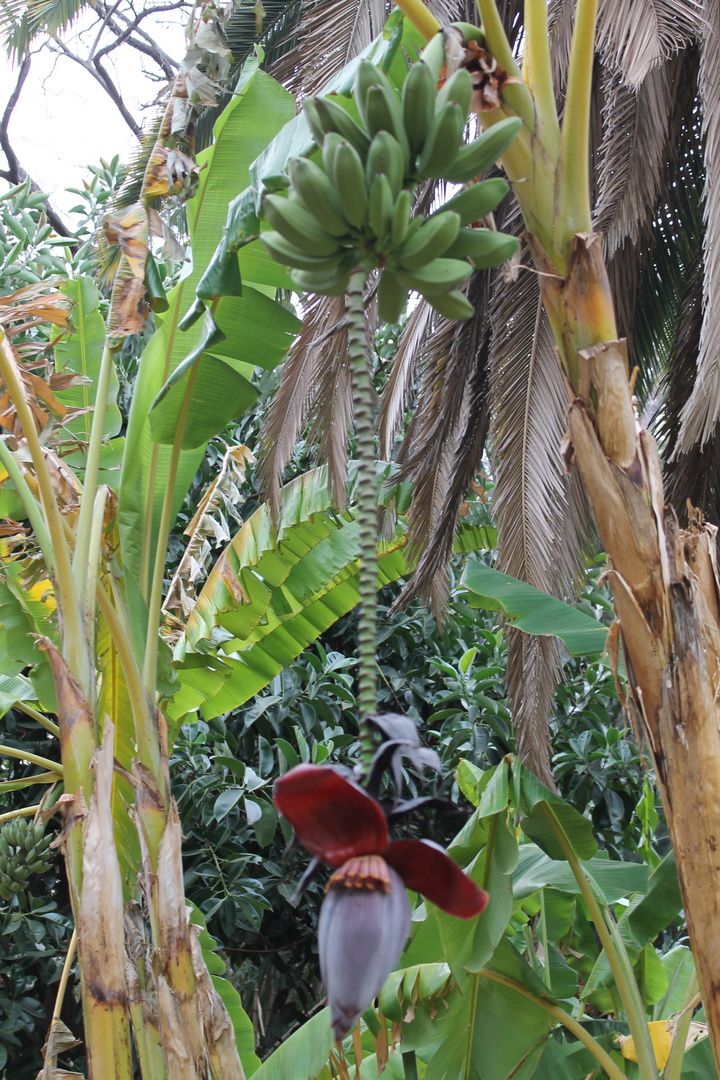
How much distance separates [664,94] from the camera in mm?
2748

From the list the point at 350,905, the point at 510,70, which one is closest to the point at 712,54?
the point at 510,70

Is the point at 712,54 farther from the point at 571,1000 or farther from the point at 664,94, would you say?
the point at 571,1000

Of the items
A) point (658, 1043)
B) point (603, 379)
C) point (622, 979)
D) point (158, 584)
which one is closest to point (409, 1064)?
point (622, 979)

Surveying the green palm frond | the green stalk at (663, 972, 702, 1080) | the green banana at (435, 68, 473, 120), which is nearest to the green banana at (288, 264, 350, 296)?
the green banana at (435, 68, 473, 120)

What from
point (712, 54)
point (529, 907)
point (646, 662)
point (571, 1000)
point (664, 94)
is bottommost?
point (571, 1000)

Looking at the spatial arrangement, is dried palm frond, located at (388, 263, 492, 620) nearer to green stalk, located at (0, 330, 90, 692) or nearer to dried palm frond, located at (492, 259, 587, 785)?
dried palm frond, located at (492, 259, 587, 785)

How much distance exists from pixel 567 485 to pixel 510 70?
2.10 m

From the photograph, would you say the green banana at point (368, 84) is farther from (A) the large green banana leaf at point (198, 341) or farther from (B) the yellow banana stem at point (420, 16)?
(A) the large green banana leaf at point (198, 341)

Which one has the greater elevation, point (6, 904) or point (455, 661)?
point (455, 661)

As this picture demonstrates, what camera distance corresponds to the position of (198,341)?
2104 mm

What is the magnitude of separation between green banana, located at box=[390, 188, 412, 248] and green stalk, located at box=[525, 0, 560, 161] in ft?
2.53

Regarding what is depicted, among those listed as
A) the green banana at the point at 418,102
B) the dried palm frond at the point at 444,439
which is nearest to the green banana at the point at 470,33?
the green banana at the point at 418,102

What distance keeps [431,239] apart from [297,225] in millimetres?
123

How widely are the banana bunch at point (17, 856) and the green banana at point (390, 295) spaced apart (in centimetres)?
Result: 292
